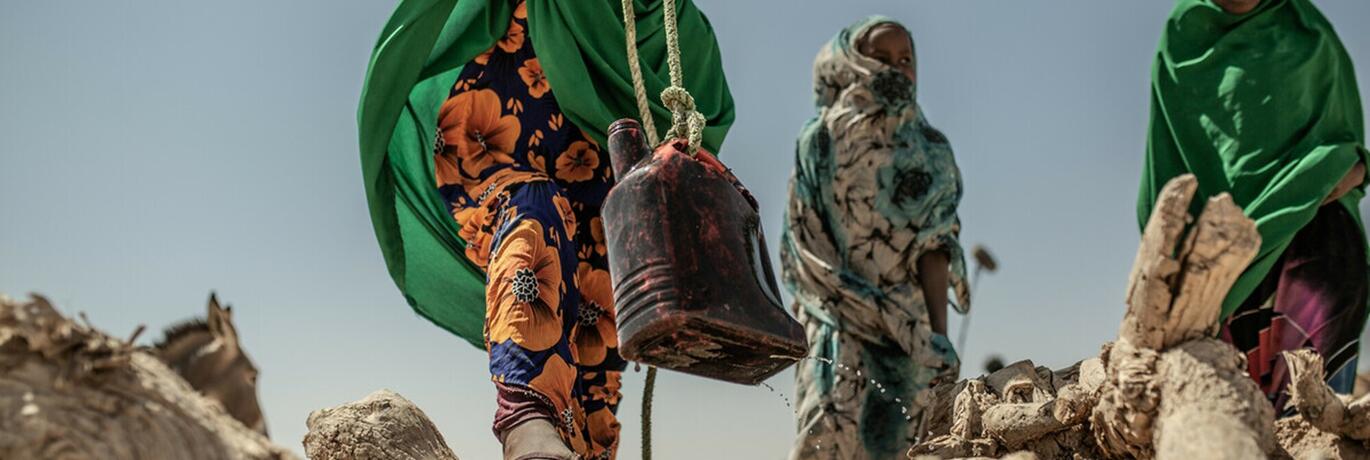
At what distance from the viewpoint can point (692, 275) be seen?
3.55 m

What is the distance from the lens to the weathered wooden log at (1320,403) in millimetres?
3334

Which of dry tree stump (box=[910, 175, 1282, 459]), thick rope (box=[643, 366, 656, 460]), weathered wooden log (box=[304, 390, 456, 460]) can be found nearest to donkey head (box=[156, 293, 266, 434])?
dry tree stump (box=[910, 175, 1282, 459])

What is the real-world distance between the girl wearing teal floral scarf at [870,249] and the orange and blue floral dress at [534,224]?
1842mm

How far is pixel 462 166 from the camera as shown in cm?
468

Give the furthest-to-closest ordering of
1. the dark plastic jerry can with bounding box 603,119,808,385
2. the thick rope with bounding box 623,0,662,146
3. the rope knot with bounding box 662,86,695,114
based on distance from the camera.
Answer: the thick rope with bounding box 623,0,662,146, the rope knot with bounding box 662,86,695,114, the dark plastic jerry can with bounding box 603,119,808,385

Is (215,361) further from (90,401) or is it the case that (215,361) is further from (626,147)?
(626,147)

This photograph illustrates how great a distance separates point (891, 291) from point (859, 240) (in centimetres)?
34

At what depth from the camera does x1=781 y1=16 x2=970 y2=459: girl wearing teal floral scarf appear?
20.7 feet

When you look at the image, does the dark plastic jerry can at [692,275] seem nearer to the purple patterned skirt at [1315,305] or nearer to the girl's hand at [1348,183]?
the purple patterned skirt at [1315,305]

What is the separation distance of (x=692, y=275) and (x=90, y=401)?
1.63 meters

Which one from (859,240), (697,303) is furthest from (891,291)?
(697,303)

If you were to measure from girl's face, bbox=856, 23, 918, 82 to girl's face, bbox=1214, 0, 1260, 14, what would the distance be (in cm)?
127

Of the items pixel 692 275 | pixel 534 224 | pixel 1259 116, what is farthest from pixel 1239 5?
pixel 692 275

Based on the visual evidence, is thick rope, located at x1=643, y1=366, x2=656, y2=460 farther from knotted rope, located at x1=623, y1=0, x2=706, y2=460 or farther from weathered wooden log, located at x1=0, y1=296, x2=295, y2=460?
weathered wooden log, located at x1=0, y1=296, x2=295, y2=460
